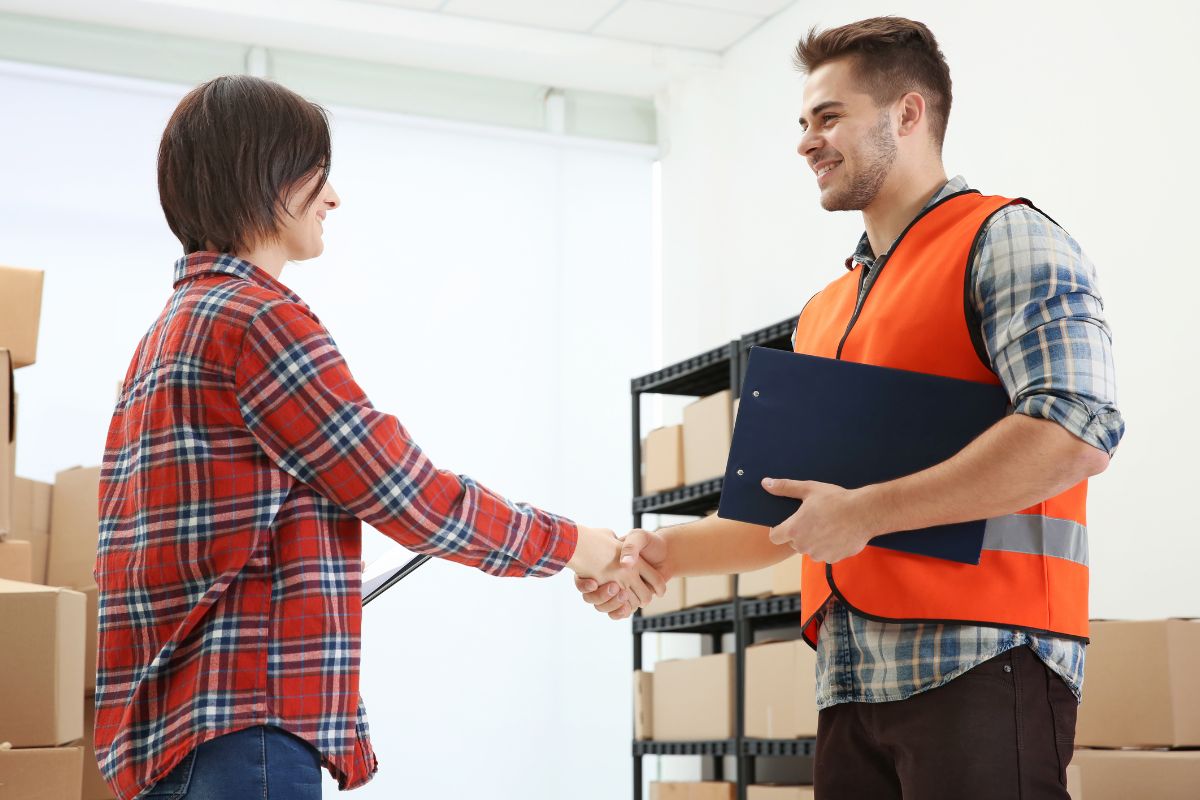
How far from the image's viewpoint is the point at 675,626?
14.3 ft

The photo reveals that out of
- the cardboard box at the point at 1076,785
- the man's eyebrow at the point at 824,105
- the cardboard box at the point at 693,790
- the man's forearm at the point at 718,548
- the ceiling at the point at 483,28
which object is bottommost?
the cardboard box at the point at 693,790

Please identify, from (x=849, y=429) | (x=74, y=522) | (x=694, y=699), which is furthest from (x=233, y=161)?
(x=694, y=699)

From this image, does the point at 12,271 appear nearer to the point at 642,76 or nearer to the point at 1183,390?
the point at 1183,390

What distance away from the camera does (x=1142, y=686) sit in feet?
8.27

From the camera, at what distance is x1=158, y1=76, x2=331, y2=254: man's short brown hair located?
137 cm

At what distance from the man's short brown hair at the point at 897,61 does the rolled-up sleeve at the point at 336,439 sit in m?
0.87

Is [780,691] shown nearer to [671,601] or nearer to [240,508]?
[671,601]

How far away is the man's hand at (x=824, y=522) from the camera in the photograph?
4.75 ft

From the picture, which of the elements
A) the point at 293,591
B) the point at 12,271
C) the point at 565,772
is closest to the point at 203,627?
the point at 293,591

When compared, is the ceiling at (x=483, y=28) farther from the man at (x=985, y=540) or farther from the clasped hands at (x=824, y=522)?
the clasped hands at (x=824, y=522)

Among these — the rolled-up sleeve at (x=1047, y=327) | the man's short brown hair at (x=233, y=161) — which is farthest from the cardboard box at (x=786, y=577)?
the man's short brown hair at (x=233, y=161)

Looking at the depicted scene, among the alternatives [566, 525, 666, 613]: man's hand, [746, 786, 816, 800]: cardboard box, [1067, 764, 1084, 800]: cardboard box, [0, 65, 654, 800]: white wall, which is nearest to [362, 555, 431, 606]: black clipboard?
[566, 525, 666, 613]: man's hand

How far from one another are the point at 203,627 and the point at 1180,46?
2.97 meters

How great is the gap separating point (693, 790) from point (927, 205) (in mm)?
2885
